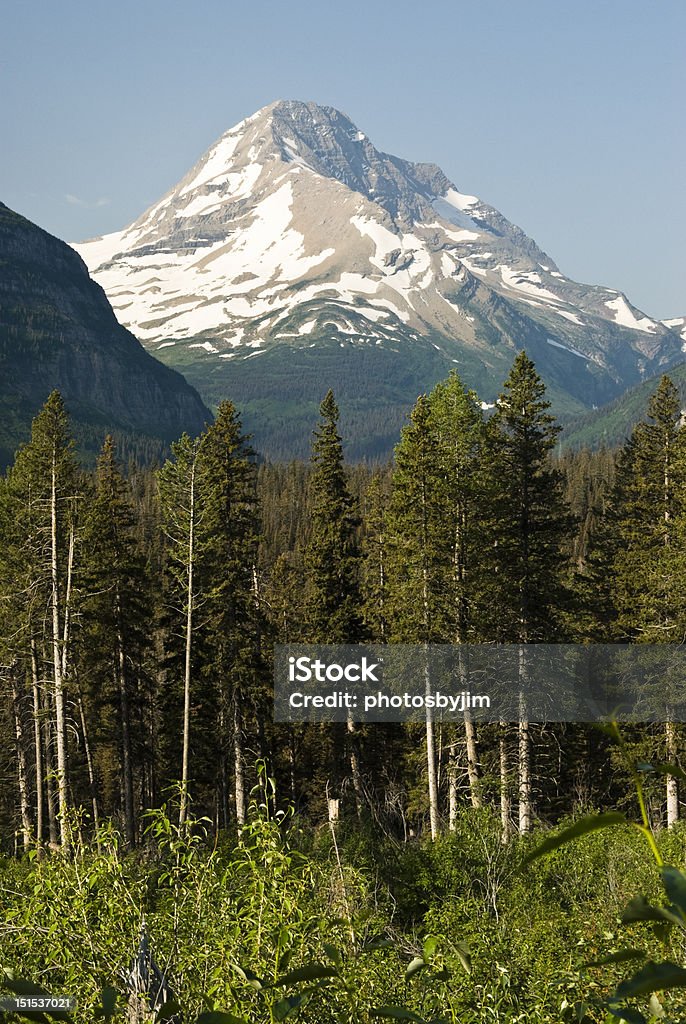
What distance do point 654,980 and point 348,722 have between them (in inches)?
1211

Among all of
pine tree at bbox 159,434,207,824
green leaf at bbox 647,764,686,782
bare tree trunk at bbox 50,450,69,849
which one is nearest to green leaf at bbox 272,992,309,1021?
green leaf at bbox 647,764,686,782

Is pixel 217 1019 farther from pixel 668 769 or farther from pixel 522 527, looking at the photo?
pixel 522 527

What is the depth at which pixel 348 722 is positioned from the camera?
3092 cm

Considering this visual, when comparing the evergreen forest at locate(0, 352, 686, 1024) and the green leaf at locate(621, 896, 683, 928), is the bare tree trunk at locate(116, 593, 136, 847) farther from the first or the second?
the green leaf at locate(621, 896, 683, 928)

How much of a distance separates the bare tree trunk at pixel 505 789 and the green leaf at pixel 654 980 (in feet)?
62.1

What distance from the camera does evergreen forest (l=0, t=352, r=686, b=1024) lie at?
191 inches

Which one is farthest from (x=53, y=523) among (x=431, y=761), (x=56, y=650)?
(x=431, y=761)

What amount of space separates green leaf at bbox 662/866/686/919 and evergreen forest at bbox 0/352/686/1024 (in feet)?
9.64

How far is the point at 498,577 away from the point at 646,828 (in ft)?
75.7

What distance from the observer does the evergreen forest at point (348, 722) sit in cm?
484

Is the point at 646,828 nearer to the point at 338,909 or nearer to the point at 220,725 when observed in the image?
the point at 338,909

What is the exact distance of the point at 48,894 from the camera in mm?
4609

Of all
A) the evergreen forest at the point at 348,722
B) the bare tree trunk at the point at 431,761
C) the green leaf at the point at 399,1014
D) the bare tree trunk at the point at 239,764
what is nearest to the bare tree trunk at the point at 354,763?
the evergreen forest at the point at 348,722

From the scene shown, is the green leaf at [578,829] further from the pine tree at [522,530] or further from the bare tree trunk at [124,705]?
the bare tree trunk at [124,705]
